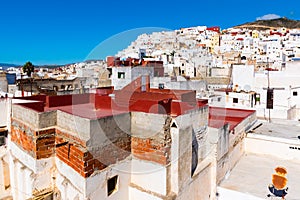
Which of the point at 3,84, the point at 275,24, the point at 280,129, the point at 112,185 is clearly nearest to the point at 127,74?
the point at 3,84

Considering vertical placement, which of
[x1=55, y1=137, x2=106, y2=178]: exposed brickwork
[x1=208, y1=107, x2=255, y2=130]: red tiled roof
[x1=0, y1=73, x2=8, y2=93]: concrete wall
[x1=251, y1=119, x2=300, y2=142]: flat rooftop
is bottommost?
[x1=251, y1=119, x2=300, y2=142]: flat rooftop

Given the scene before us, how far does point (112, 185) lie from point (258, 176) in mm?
5221

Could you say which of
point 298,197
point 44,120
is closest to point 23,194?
point 44,120

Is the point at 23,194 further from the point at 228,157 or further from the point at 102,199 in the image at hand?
the point at 228,157

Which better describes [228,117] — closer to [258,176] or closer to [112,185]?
[258,176]

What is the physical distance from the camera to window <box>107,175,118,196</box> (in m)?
6.01

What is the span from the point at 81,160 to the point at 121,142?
1.18 metres

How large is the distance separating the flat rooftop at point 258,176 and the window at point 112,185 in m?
3.56

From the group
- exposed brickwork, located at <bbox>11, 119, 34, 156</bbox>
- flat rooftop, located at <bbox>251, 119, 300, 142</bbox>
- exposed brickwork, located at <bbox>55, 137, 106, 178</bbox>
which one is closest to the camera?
exposed brickwork, located at <bbox>55, 137, 106, 178</bbox>

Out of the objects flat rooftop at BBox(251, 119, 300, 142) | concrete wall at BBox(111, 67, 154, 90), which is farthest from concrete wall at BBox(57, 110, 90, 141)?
concrete wall at BBox(111, 67, 154, 90)

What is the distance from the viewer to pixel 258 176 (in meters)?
8.49

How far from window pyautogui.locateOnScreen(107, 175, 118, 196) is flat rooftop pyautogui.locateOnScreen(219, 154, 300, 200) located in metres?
3.56

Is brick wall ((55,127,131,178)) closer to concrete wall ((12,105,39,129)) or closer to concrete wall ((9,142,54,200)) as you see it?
concrete wall ((9,142,54,200))

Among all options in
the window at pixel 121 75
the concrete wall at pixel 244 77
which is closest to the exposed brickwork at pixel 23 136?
the window at pixel 121 75
